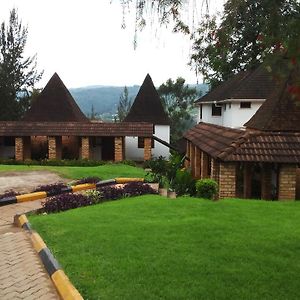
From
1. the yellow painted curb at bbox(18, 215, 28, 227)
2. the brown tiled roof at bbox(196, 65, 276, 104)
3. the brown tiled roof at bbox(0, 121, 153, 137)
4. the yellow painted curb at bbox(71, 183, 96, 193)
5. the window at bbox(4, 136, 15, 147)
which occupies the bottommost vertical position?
the yellow painted curb at bbox(18, 215, 28, 227)

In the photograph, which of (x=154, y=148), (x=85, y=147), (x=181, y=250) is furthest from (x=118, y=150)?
(x=181, y=250)

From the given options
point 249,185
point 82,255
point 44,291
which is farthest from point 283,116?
point 44,291

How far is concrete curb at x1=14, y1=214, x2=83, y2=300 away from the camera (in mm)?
5102

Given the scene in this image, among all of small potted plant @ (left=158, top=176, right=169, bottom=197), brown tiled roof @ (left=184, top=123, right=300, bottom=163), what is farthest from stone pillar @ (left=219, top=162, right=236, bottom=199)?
small potted plant @ (left=158, top=176, right=169, bottom=197)

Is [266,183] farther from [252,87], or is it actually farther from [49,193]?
[252,87]

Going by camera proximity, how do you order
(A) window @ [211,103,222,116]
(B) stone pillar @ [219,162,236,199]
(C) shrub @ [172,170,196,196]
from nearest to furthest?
(B) stone pillar @ [219,162,236,199] → (C) shrub @ [172,170,196,196] → (A) window @ [211,103,222,116]

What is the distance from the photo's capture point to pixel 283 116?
17.4 metres

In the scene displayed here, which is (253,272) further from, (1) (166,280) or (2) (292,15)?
(2) (292,15)

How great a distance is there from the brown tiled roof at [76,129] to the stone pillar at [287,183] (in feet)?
58.6

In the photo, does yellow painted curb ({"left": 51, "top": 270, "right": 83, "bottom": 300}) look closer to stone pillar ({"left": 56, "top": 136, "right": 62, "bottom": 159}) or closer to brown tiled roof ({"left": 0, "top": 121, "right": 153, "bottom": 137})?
brown tiled roof ({"left": 0, "top": 121, "right": 153, "bottom": 137})

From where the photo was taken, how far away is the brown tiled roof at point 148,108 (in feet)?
133

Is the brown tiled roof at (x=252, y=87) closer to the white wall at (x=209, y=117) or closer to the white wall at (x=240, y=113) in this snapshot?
the white wall at (x=240, y=113)

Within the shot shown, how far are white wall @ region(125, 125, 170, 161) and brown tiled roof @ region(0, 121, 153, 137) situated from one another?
4.82m

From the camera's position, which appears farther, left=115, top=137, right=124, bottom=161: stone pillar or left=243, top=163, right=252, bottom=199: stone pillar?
left=115, top=137, right=124, bottom=161: stone pillar
